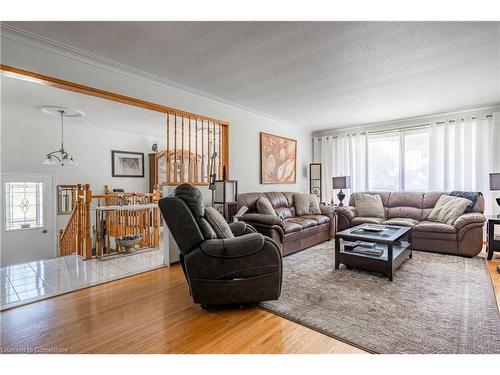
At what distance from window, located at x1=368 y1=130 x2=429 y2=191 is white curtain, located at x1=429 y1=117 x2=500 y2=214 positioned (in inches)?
7.5

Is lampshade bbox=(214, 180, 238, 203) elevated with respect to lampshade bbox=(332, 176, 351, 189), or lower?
lower

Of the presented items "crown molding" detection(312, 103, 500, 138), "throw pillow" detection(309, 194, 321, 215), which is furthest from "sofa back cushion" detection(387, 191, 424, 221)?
"crown molding" detection(312, 103, 500, 138)

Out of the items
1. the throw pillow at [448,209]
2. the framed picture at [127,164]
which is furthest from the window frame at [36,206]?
the throw pillow at [448,209]

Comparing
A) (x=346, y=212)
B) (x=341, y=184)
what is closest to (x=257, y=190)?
(x=346, y=212)

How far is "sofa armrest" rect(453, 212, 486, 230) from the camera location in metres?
3.66

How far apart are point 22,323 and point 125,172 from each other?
15.3 feet

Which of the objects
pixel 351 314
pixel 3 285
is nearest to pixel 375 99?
pixel 351 314

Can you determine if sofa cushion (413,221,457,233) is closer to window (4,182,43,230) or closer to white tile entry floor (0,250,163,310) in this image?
white tile entry floor (0,250,163,310)

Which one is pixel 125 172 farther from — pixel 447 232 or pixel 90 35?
pixel 447 232

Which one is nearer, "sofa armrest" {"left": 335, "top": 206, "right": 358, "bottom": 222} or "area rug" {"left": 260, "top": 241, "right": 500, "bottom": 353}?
"area rug" {"left": 260, "top": 241, "right": 500, "bottom": 353}

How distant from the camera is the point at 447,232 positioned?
380 cm

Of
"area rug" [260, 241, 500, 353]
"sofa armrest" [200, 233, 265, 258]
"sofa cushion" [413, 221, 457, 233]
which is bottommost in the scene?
"area rug" [260, 241, 500, 353]

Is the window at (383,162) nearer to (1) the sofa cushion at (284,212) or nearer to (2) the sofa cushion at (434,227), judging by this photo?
(2) the sofa cushion at (434,227)

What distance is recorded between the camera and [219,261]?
2.14m
